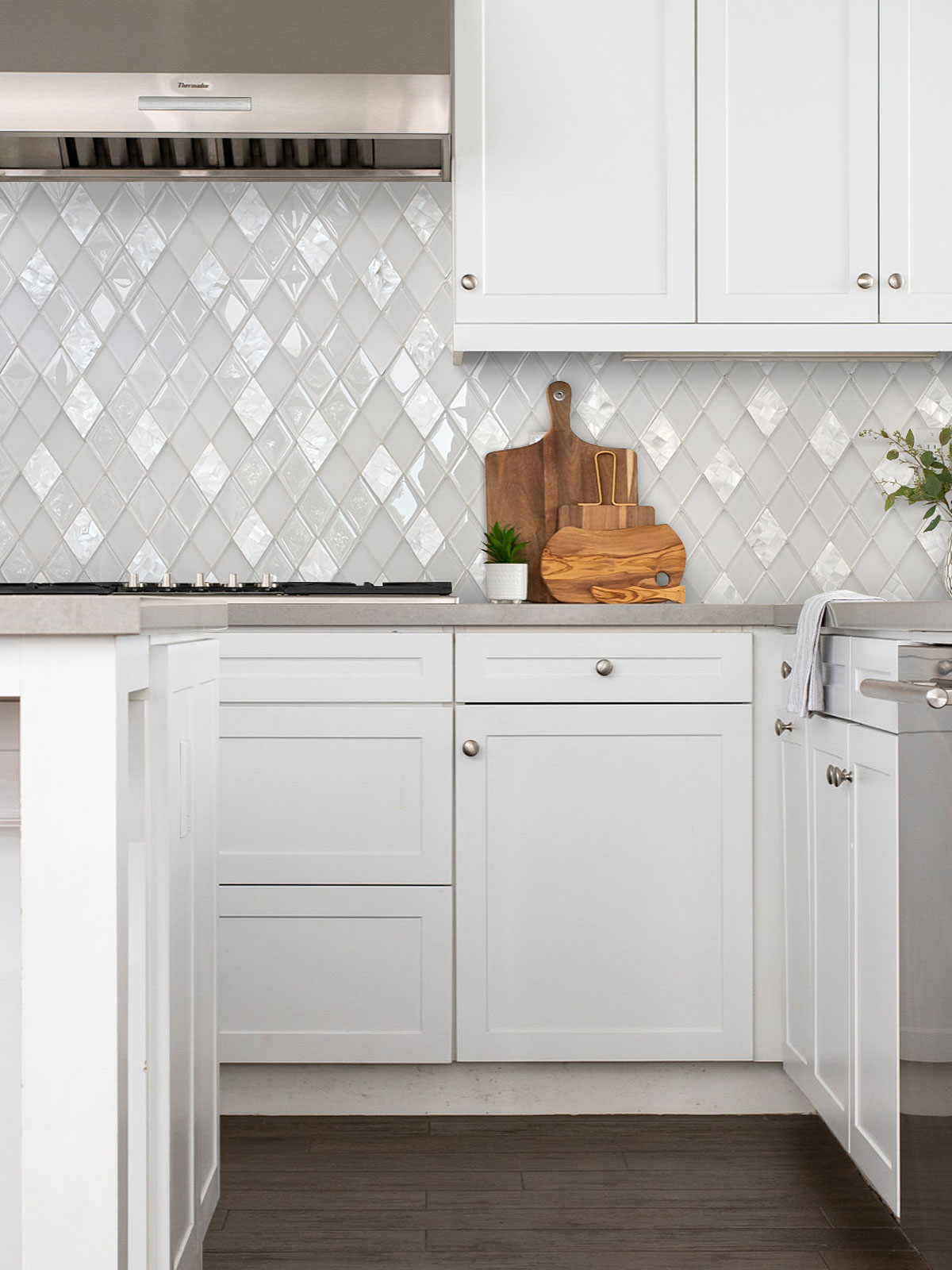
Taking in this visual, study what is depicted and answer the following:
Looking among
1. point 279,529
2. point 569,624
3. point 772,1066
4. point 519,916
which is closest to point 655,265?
point 569,624

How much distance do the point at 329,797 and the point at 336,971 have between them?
1.13 ft

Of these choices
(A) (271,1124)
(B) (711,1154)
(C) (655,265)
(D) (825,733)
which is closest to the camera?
(D) (825,733)

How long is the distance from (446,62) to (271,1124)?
213 cm

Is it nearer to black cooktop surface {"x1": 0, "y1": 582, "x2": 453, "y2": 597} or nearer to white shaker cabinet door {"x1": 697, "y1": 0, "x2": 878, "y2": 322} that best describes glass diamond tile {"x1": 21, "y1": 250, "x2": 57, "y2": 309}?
black cooktop surface {"x1": 0, "y1": 582, "x2": 453, "y2": 597}

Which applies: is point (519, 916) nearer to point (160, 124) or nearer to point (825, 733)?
point (825, 733)

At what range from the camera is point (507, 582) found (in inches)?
99.3

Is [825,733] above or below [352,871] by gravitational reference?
above

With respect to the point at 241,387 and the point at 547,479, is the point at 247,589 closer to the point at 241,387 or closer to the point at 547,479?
the point at 241,387

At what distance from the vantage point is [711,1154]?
2.07 m

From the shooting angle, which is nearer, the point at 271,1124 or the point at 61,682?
the point at 61,682

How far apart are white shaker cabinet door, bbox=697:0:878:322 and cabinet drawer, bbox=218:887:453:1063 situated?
1467mm

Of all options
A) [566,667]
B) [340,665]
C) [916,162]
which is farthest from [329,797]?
[916,162]

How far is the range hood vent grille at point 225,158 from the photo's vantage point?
246cm

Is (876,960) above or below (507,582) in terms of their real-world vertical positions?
below
